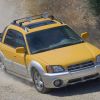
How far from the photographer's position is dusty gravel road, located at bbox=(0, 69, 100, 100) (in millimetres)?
12835

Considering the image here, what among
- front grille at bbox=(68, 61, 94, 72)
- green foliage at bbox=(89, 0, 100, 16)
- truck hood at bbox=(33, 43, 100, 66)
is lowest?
green foliage at bbox=(89, 0, 100, 16)

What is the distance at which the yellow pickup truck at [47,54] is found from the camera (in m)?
13.1

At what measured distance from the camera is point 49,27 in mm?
14820

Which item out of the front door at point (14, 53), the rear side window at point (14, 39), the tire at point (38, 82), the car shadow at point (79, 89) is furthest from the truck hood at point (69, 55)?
the rear side window at point (14, 39)

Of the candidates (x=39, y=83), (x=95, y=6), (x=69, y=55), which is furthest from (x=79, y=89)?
(x=95, y=6)

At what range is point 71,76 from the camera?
13.0m

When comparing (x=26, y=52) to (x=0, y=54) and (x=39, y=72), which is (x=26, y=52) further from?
(x=0, y=54)

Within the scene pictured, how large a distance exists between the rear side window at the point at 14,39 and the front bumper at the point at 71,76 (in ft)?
6.37

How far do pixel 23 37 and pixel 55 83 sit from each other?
2.24m

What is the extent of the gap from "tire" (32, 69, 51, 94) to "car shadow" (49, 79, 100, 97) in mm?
239

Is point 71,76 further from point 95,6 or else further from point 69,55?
point 95,6

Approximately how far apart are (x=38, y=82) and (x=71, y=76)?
1.06 metres

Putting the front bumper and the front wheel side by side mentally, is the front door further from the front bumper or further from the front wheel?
the front bumper

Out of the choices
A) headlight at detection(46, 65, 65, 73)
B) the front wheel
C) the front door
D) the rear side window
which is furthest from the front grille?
the rear side window
